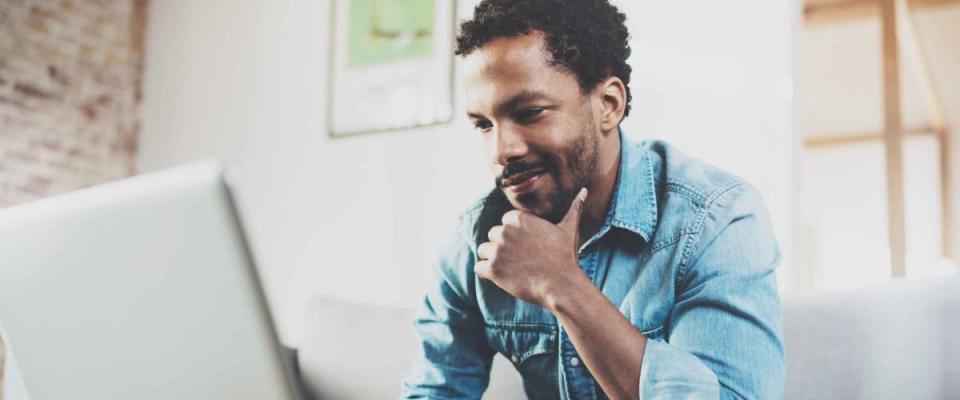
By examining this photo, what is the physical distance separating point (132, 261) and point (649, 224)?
2.80 ft

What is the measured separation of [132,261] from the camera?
2.09ft

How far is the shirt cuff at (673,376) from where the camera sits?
1083 millimetres

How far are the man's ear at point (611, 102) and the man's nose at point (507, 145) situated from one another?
0.14 meters

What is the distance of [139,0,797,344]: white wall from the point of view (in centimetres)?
223

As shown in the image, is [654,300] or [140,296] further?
[654,300]

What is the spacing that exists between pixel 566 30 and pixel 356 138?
1740mm

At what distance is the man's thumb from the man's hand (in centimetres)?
3

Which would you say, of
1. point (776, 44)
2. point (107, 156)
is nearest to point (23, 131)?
point (107, 156)

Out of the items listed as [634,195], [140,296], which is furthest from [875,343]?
[140,296]

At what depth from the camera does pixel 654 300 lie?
1.27 m

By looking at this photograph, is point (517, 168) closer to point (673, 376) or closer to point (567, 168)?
point (567, 168)

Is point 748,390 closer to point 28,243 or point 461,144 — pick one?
point 28,243

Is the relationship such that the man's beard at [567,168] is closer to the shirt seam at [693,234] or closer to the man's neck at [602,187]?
the man's neck at [602,187]

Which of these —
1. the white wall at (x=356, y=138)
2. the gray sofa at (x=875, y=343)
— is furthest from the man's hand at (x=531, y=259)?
the white wall at (x=356, y=138)
